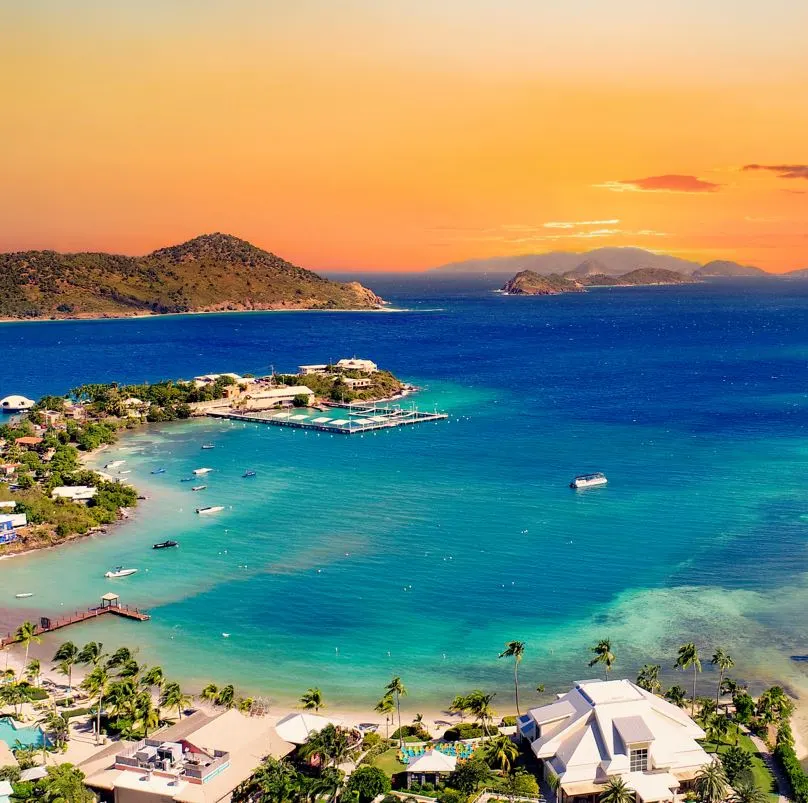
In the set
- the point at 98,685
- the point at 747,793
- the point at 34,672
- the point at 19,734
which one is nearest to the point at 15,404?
the point at 34,672

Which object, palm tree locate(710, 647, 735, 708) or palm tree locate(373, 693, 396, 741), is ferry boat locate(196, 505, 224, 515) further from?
palm tree locate(710, 647, 735, 708)

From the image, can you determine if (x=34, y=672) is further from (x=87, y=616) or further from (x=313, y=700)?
(x=313, y=700)

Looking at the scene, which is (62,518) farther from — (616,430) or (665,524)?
(616,430)

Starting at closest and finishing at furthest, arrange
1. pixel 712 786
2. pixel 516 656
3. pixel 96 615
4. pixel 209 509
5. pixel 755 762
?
pixel 712 786 < pixel 755 762 < pixel 516 656 < pixel 96 615 < pixel 209 509

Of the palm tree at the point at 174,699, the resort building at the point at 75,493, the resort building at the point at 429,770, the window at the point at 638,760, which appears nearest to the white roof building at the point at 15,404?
the resort building at the point at 75,493

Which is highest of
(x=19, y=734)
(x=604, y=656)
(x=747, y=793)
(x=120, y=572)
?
(x=604, y=656)

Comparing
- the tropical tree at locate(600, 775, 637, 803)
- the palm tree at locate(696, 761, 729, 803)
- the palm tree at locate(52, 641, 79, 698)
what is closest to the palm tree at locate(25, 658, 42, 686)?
the palm tree at locate(52, 641, 79, 698)

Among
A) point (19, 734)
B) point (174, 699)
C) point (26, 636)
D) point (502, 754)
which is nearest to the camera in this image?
point (502, 754)

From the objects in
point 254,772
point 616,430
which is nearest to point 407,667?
point 254,772
